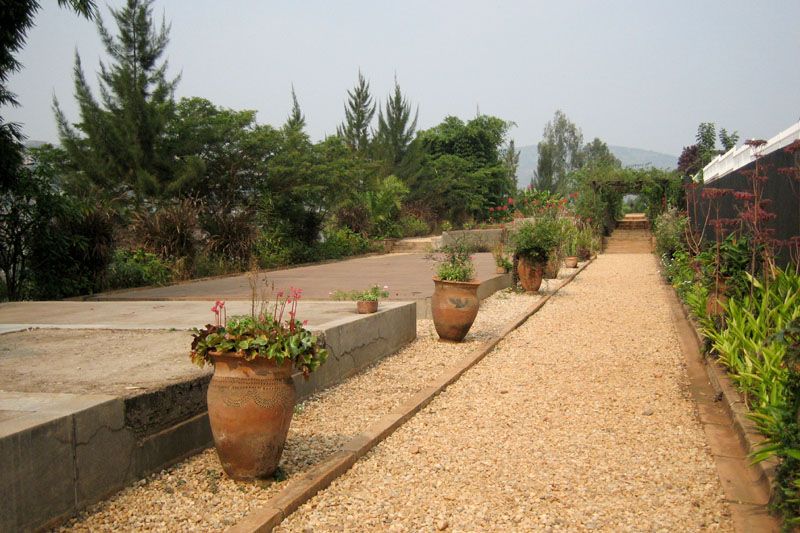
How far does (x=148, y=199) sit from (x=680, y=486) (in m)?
17.3

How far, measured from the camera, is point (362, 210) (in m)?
25.4

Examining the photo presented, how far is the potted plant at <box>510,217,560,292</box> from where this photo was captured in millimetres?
12867

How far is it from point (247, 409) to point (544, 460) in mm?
1820

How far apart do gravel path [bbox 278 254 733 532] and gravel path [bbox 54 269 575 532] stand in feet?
0.95

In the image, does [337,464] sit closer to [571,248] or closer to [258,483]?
[258,483]

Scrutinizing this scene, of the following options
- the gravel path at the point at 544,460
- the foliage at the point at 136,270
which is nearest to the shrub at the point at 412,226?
the foliage at the point at 136,270

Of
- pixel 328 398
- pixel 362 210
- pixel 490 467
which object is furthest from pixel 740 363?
pixel 362 210

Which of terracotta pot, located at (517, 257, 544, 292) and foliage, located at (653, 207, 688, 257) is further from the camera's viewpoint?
foliage, located at (653, 207, 688, 257)

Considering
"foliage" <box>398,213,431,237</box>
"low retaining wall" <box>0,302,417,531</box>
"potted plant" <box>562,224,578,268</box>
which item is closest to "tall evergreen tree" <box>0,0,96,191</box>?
"low retaining wall" <box>0,302,417,531</box>

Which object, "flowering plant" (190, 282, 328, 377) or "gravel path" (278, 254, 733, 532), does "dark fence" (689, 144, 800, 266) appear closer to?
"gravel path" (278, 254, 733, 532)

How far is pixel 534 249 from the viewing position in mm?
12875

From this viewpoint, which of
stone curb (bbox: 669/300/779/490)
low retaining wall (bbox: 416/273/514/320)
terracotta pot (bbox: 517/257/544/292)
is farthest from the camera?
terracotta pot (bbox: 517/257/544/292)

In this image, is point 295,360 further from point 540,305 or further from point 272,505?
point 540,305

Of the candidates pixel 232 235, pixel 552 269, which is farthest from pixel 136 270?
pixel 552 269
